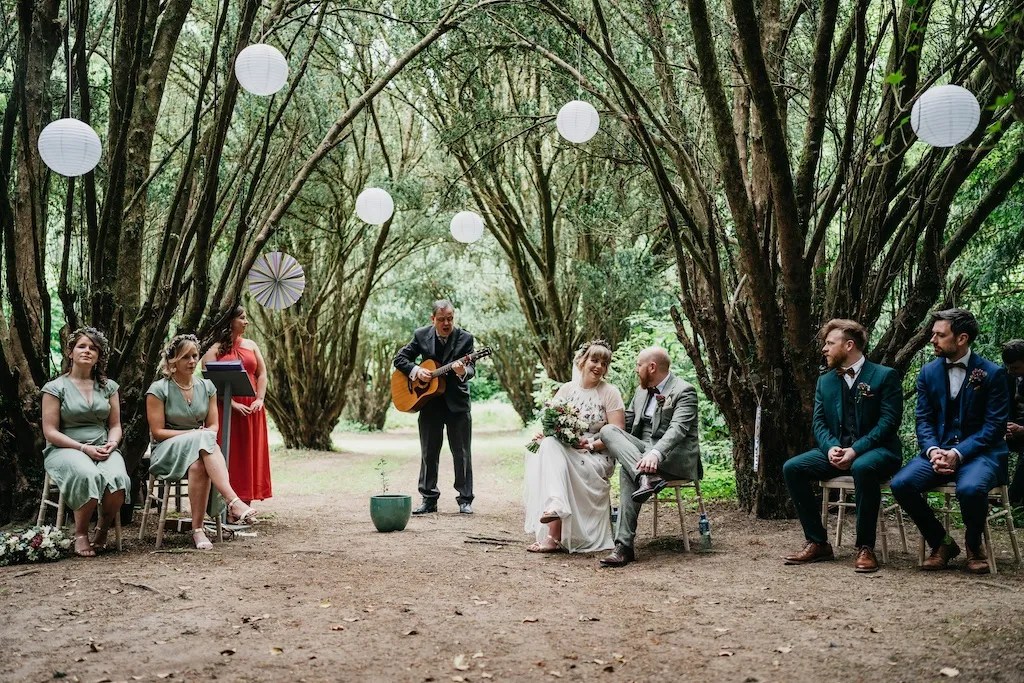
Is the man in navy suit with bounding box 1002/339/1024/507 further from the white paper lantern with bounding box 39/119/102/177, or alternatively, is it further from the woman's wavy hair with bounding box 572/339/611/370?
the white paper lantern with bounding box 39/119/102/177

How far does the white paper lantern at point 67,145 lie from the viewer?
201 inches

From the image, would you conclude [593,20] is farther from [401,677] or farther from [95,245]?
[401,677]

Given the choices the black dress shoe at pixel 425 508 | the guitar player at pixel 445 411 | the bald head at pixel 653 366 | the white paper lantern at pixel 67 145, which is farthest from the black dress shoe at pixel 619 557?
the white paper lantern at pixel 67 145

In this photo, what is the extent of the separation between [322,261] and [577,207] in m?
4.96

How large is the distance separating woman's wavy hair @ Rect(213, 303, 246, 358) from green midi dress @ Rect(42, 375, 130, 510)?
121 centimetres

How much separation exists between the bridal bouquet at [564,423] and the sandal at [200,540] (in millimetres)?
2196

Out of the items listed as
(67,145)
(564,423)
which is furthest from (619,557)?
(67,145)

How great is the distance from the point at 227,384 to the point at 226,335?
26.9 inches

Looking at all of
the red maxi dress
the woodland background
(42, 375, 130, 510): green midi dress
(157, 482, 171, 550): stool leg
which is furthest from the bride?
(42, 375, 130, 510): green midi dress

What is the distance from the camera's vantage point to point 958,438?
4.94 meters

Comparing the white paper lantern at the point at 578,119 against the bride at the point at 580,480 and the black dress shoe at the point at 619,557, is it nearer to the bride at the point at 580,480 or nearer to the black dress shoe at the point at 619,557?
the bride at the point at 580,480

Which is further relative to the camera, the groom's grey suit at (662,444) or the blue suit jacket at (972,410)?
the groom's grey suit at (662,444)

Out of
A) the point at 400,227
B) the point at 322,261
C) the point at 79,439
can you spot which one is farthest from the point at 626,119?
the point at 322,261

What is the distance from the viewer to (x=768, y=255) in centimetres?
650
